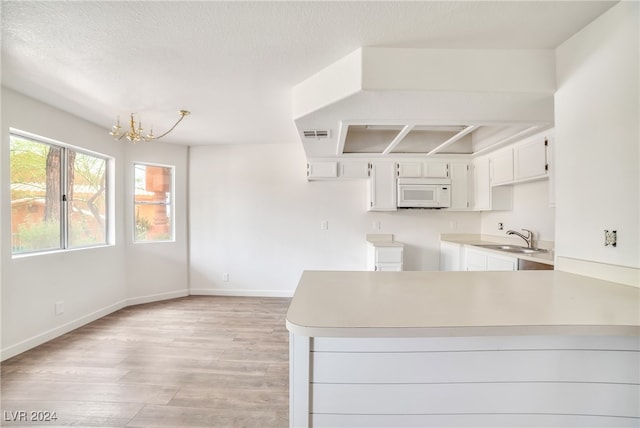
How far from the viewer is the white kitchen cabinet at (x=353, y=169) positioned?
357 centimetres

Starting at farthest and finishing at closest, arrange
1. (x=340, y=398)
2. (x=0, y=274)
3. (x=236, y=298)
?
1. (x=236, y=298)
2. (x=0, y=274)
3. (x=340, y=398)

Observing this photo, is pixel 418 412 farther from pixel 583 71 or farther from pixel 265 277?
pixel 265 277

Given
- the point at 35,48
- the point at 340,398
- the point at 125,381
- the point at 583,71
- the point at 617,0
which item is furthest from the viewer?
the point at 125,381

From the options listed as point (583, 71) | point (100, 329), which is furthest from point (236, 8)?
point (100, 329)

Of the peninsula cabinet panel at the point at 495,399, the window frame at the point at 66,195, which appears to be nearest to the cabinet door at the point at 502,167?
the peninsula cabinet panel at the point at 495,399

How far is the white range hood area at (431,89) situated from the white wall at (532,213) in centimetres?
110

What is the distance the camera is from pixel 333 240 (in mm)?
3875

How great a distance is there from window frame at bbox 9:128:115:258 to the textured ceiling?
481 millimetres

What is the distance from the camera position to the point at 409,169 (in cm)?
356

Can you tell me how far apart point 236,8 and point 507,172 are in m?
3.10

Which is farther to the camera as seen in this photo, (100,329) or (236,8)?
(100,329)

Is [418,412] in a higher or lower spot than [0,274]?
lower

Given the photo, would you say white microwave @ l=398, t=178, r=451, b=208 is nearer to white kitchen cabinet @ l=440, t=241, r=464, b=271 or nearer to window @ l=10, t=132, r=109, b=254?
white kitchen cabinet @ l=440, t=241, r=464, b=271

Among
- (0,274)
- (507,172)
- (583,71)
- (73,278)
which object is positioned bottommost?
(73,278)
